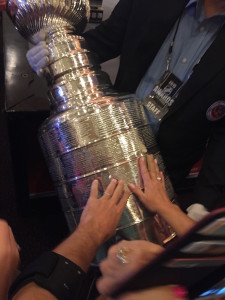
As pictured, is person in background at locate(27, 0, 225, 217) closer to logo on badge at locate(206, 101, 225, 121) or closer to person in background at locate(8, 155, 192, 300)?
logo on badge at locate(206, 101, 225, 121)

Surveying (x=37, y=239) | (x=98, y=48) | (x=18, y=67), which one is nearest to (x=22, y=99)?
(x=18, y=67)

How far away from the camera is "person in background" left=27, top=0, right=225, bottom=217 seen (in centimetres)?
89

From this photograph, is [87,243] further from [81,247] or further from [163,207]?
[163,207]

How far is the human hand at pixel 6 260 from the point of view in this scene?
65cm

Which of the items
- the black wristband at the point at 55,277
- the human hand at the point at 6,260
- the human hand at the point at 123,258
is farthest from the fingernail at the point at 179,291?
the human hand at the point at 6,260

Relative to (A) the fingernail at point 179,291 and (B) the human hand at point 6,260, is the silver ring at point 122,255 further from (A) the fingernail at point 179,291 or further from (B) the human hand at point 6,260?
(B) the human hand at point 6,260

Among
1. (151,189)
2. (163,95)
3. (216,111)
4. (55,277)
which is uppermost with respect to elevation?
(163,95)

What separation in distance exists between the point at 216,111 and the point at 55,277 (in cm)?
68

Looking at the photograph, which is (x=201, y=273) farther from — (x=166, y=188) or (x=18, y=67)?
(x=18, y=67)

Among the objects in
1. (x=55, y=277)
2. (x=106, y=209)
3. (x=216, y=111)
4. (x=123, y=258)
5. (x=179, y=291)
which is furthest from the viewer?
(x=216, y=111)

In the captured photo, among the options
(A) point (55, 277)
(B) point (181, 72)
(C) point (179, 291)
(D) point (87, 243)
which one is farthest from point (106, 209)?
(B) point (181, 72)

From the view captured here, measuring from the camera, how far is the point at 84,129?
0.72 metres

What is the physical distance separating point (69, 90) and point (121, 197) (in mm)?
323

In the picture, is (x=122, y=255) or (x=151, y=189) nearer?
(x=122, y=255)
